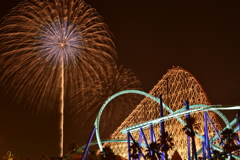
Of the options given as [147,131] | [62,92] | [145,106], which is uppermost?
[62,92]

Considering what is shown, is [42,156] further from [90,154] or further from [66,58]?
[66,58]

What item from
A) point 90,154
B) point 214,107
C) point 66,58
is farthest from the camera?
point 90,154

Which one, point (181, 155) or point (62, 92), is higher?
point (62, 92)

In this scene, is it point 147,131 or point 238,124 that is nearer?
point 238,124

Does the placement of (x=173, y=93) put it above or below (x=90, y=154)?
above

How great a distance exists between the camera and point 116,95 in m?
39.8

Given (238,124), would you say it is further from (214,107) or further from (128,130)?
(128,130)

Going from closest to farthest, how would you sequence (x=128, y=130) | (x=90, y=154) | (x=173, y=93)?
1. (x=128, y=130)
2. (x=173, y=93)
3. (x=90, y=154)

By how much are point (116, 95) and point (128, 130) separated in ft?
13.9

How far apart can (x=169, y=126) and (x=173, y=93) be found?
12.0 ft

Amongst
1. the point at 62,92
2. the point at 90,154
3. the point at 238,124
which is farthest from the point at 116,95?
the point at 238,124

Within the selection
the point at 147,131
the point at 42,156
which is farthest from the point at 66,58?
the point at 42,156

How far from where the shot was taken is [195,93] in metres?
42.1

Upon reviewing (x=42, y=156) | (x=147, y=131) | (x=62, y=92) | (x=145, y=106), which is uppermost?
(x=62, y=92)
